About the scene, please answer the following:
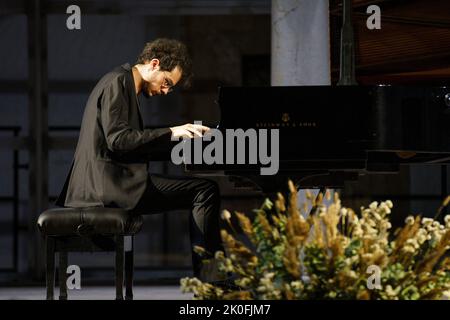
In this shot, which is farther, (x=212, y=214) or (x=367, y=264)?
(x=212, y=214)

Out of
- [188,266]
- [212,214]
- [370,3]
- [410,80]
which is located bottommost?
[188,266]

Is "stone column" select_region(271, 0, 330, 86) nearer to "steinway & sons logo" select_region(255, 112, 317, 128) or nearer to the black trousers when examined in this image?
A: "steinway & sons logo" select_region(255, 112, 317, 128)

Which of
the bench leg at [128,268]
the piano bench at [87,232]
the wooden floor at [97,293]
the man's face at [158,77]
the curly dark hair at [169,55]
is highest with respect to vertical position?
the curly dark hair at [169,55]

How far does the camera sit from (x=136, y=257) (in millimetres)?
8281

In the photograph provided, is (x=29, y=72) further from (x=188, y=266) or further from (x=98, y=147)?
(x=98, y=147)

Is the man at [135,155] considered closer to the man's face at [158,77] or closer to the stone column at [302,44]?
the man's face at [158,77]

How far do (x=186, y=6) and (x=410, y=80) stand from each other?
1.91m

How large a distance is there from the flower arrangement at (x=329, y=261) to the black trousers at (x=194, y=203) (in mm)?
938

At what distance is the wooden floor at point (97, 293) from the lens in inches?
271

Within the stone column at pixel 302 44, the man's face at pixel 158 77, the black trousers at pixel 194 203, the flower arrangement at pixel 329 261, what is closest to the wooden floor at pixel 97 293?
the stone column at pixel 302 44

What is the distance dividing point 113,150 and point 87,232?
1.23 feet

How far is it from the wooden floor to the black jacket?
59.1 inches

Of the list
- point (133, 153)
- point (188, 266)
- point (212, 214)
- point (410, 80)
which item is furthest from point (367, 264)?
point (188, 266)

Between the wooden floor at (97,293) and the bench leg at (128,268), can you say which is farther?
the wooden floor at (97,293)
